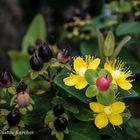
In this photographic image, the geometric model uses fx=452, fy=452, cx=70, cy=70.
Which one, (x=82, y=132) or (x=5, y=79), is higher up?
(x=5, y=79)

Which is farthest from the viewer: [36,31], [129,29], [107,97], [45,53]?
[36,31]

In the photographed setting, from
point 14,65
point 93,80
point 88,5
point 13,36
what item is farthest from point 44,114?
point 13,36

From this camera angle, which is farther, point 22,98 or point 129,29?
point 129,29

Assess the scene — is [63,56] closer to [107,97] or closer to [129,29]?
[107,97]

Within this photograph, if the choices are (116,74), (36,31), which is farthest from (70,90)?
(36,31)

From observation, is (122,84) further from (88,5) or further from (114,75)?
(88,5)

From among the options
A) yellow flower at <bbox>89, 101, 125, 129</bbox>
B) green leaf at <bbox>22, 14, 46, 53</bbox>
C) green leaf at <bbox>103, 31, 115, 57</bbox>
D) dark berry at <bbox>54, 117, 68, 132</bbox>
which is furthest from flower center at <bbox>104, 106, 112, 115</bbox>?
green leaf at <bbox>22, 14, 46, 53</bbox>
